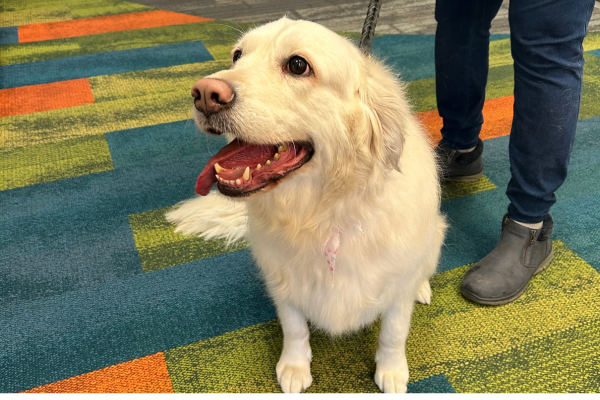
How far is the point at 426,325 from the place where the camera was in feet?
5.15

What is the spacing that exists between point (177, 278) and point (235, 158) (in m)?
0.83

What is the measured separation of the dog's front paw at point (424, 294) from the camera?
1.63 metres

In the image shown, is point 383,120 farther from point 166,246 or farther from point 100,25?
point 100,25

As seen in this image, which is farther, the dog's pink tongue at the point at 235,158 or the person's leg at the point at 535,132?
the person's leg at the point at 535,132

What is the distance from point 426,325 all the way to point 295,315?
0.46 meters

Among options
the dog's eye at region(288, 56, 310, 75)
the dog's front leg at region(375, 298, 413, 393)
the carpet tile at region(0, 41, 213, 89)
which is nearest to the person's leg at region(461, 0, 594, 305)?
the dog's front leg at region(375, 298, 413, 393)

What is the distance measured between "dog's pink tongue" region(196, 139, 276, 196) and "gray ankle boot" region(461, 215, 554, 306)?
3.02 ft

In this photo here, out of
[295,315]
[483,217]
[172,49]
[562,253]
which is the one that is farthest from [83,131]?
[562,253]

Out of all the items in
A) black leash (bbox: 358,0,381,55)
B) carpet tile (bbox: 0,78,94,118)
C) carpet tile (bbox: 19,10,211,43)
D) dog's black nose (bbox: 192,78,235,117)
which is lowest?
carpet tile (bbox: 0,78,94,118)

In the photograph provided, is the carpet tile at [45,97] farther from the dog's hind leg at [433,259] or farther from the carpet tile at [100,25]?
the dog's hind leg at [433,259]

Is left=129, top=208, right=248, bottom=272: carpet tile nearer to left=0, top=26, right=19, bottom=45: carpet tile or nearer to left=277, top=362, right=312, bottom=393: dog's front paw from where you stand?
left=277, top=362, right=312, bottom=393: dog's front paw

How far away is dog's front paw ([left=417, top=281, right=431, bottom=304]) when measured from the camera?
5.34 feet

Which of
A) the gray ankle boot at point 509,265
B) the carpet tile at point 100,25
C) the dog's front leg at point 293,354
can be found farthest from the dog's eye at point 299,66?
the carpet tile at point 100,25

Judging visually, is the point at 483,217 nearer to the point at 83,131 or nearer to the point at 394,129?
the point at 394,129
